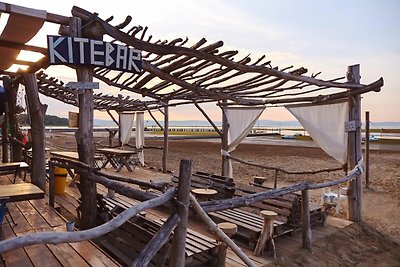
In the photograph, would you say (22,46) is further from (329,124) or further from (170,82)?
(329,124)

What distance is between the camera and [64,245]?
317 cm

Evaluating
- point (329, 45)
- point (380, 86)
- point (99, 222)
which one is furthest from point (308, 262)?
point (329, 45)

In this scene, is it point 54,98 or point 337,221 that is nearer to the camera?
point 337,221

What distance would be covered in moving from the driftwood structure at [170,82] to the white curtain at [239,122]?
18 cm

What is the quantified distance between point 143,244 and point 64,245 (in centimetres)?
88

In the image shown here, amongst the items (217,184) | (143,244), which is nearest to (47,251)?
(143,244)

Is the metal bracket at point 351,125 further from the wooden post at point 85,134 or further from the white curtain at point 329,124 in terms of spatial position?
the wooden post at point 85,134

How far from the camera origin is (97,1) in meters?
4.55

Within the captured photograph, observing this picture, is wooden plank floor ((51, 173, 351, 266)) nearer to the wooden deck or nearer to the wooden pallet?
the wooden deck

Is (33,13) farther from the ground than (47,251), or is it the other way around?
(33,13)

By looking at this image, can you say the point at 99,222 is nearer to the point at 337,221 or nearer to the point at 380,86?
the point at 337,221

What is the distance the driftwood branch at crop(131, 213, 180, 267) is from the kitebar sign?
86.4 inches

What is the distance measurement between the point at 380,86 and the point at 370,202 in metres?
4.35

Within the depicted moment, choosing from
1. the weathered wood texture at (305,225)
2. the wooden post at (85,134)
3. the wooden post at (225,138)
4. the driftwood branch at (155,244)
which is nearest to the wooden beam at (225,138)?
the wooden post at (225,138)
